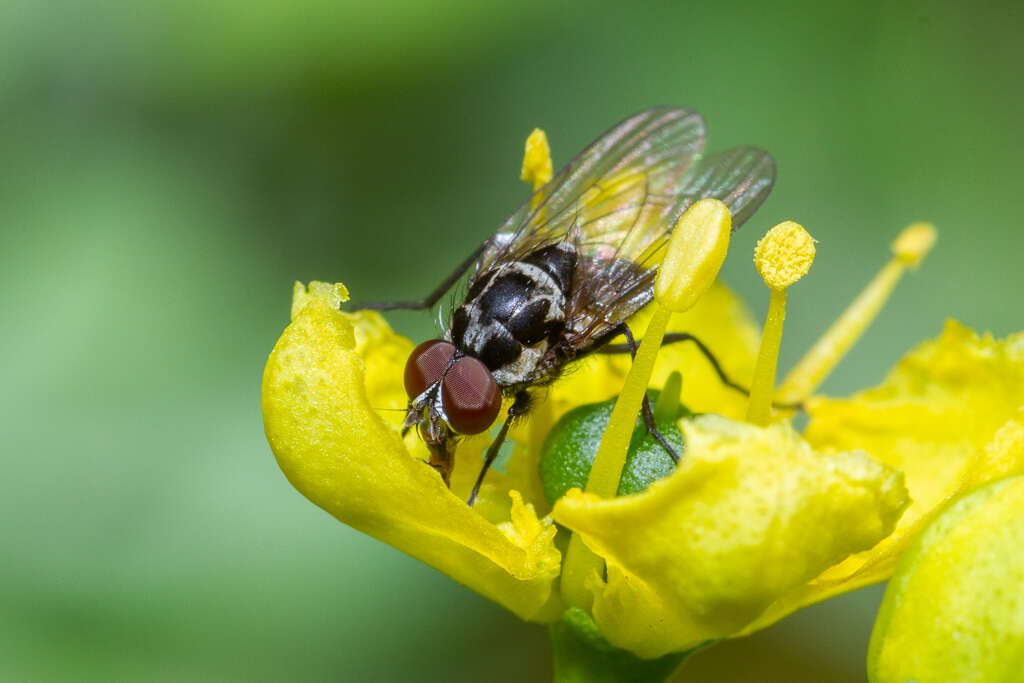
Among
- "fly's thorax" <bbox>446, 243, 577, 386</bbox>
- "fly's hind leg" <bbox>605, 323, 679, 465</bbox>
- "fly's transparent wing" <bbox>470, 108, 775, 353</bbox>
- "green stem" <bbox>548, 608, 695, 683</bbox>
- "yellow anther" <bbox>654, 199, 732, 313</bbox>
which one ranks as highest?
"yellow anther" <bbox>654, 199, 732, 313</bbox>

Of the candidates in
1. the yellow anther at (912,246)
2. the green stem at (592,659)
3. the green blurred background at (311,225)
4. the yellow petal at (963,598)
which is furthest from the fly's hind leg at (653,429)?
the green blurred background at (311,225)

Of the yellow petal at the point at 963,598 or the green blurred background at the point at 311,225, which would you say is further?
the green blurred background at the point at 311,225

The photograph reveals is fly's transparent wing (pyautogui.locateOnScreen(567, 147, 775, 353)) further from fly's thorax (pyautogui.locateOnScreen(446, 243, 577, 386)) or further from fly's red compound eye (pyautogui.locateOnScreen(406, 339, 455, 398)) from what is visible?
fly's red compound eye (pyautogui.locateOnScreen(406, 339, 455, 398))

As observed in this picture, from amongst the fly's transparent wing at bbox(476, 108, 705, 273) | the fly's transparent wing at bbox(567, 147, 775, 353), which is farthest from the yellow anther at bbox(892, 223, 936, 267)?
the fly's transparent wing at bbox(476, 108, 705, 273)

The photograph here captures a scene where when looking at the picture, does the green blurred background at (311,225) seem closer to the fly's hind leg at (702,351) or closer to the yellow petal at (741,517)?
the fly's hind leg at (702,351)

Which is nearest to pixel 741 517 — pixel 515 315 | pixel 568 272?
pixel 515 315

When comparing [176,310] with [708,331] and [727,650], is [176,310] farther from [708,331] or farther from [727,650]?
[727,650]

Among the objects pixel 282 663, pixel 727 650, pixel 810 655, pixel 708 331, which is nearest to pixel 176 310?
pixel 282 663

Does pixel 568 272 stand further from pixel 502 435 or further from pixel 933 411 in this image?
pixel 933 411
